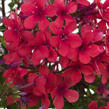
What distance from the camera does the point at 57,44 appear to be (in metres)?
0.77

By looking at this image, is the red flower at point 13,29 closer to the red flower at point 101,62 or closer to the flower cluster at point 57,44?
the flower cluster at point 57,44

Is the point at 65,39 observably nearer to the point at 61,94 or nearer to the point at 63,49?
the point at 63,49

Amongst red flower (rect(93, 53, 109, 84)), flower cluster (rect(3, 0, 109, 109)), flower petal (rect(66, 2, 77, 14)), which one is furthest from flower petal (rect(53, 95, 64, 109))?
flower petal (rect(66, 2, 77, 14))

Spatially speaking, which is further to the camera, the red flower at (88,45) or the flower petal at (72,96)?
the flower petal at (72,96)

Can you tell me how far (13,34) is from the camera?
0.82 m

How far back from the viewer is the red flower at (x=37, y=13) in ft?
2.58

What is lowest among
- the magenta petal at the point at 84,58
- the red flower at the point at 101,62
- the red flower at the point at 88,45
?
the red flower at the point at 101,62

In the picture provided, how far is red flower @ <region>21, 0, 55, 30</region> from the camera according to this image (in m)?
0.79

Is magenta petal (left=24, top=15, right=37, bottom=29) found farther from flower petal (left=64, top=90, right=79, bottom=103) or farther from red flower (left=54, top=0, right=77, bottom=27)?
flower petal (left=64, top=90, right=79, bottom=103)

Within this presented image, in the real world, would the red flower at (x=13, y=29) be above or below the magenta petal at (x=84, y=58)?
above

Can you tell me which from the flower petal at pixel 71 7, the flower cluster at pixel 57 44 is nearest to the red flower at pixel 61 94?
the flower cluster at pixel 57 44

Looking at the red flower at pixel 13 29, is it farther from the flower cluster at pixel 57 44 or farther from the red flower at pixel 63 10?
the red flower at pixel 63 10

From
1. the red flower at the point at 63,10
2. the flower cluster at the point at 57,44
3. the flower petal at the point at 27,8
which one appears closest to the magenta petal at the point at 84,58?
the flower cluster at the point at 57,44

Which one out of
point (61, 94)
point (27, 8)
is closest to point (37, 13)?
point (27, 8)
